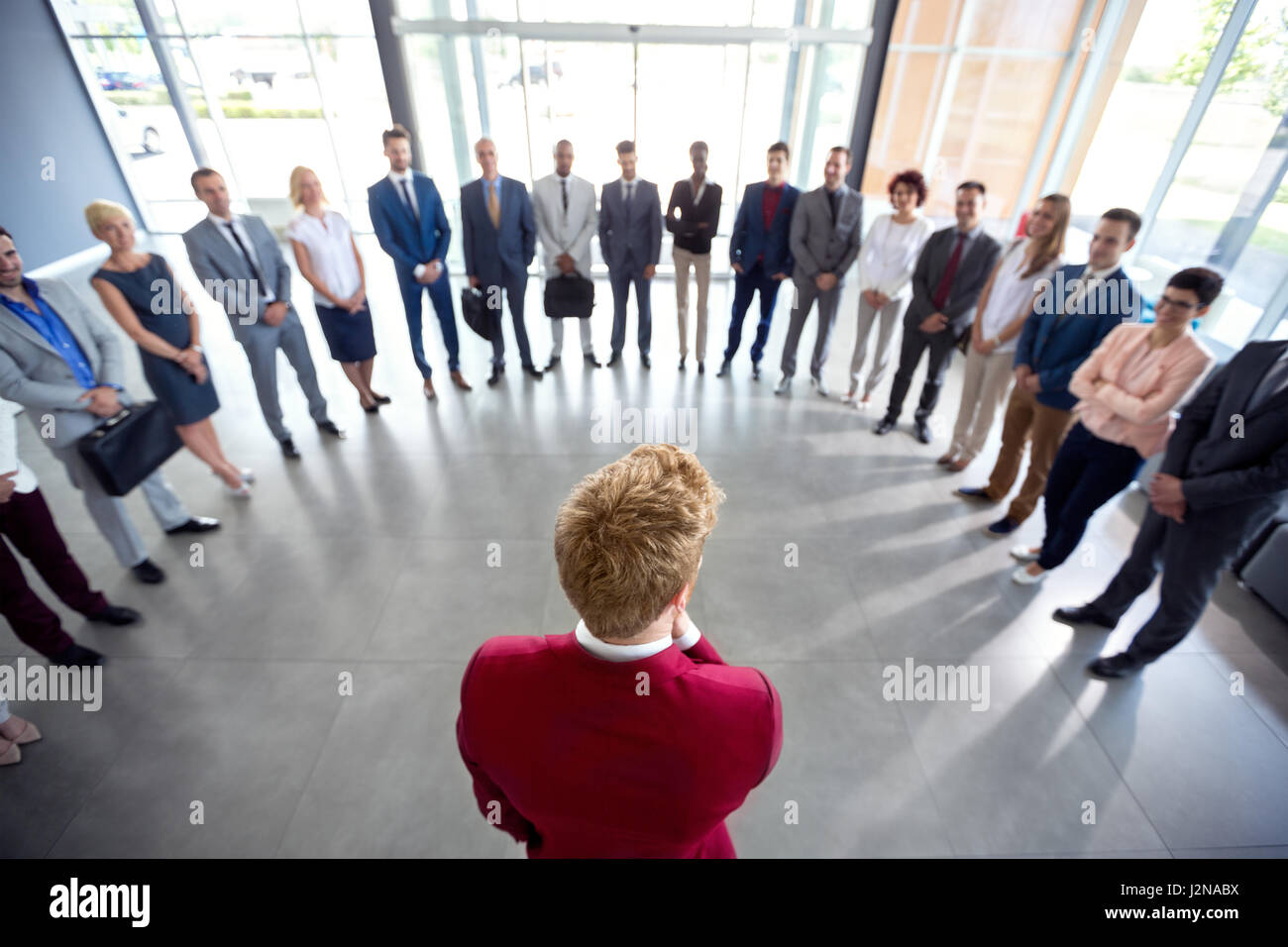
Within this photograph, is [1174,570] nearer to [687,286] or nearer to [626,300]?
[687,286]

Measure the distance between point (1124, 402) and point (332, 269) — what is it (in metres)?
5.11

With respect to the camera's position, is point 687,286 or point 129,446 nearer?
point 129,446

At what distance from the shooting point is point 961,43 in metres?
7.26

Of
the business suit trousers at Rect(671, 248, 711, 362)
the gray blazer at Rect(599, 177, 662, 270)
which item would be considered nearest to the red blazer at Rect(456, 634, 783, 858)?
the gray blazer at Rect(599, 177, 662, 270)

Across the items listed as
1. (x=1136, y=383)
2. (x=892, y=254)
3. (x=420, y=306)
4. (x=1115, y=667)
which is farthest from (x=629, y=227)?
(x=1115, y=667)

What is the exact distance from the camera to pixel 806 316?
209 inches

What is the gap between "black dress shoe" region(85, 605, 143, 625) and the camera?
3.22 metres

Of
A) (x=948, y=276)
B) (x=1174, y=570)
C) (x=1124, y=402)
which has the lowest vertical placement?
(x=1174, y=570)

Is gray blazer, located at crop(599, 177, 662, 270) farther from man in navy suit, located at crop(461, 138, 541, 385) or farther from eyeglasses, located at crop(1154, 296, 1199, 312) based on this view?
eyeglasses, located at crop(1154, 296, 1199, 312)

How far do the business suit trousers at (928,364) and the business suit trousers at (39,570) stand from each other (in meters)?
5.33

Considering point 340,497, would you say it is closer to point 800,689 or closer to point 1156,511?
point 800,689

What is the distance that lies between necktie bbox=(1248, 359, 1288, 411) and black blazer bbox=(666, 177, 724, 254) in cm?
397

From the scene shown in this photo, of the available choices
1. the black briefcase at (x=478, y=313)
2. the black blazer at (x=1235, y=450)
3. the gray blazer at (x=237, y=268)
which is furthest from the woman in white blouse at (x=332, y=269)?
the black blazer at (x=1235, y=450)

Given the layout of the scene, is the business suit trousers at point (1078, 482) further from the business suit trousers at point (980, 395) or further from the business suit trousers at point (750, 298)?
the business suit trousers at point (750, 298)
